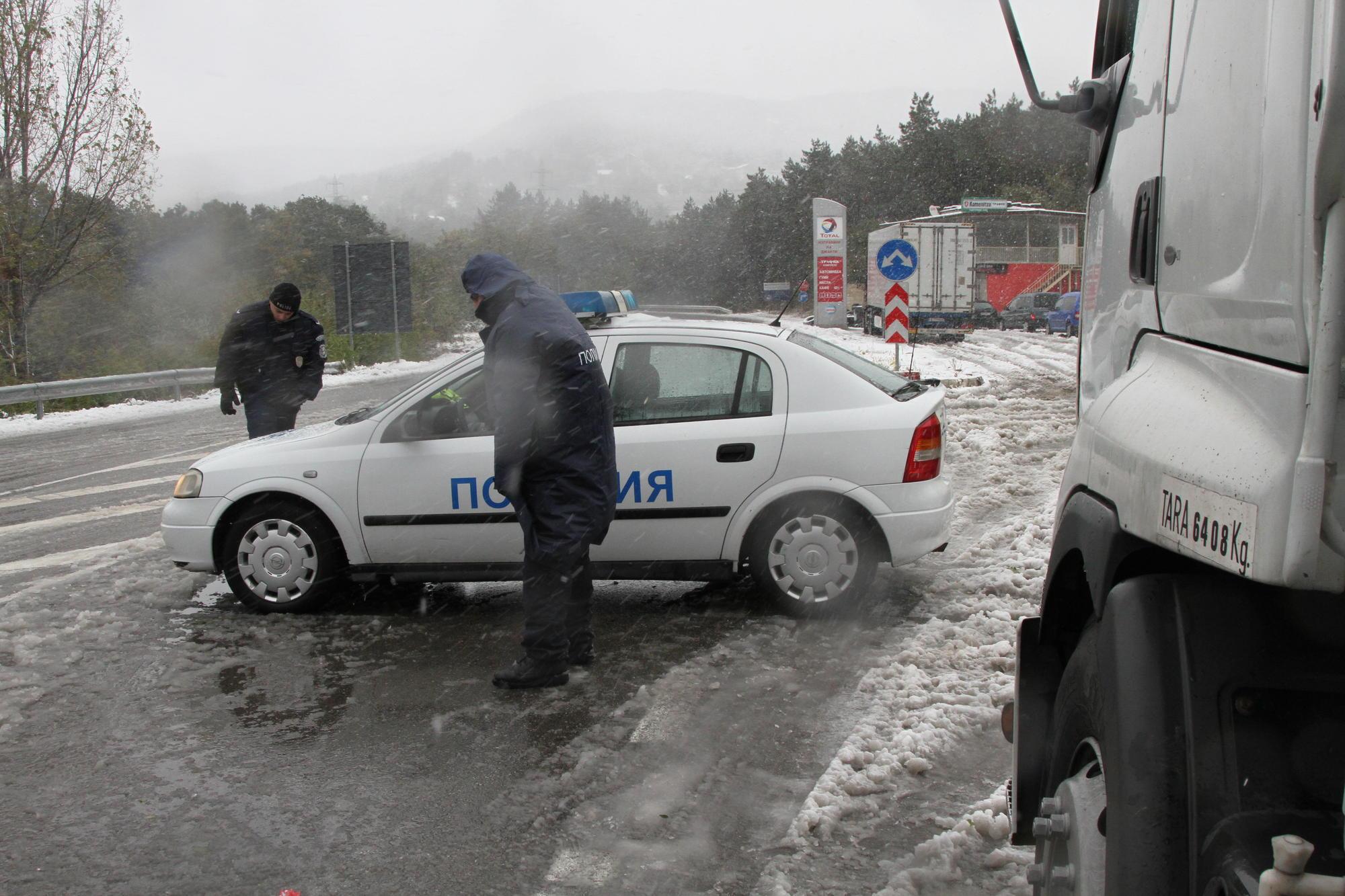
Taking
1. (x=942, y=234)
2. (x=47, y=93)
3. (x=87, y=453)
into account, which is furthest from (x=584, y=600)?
(x=942, y=234)

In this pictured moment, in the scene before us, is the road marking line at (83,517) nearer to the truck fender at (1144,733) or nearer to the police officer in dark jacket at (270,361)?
the police officer in dark jacket at (270,361)

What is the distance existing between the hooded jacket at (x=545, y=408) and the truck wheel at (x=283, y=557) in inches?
69.6

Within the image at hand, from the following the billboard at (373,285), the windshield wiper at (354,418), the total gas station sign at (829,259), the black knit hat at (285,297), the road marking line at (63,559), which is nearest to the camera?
the windshield wiper at (354,418)

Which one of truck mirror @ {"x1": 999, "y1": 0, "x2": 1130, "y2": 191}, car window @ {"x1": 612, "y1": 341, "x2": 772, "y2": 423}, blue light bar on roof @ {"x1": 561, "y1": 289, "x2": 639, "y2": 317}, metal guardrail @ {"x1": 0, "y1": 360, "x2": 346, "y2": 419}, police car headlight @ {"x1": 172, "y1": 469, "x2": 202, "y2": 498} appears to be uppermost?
truck mirror @ {"x1": 999, "y1": 0, "x2": 1130, "y2": 191}

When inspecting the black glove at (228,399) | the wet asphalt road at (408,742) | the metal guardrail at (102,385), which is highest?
the black glove at (228,399)

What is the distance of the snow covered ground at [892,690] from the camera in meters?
3.44

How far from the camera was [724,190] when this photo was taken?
99.1m

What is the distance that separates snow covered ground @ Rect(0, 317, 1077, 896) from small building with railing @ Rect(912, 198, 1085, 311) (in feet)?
124

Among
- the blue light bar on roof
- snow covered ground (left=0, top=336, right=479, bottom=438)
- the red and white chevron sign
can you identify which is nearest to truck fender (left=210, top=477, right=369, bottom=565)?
the blue light bar on roof

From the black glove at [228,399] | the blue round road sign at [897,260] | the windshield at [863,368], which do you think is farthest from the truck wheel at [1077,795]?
the blue round road sign at [897,260]

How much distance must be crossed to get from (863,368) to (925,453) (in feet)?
2.29

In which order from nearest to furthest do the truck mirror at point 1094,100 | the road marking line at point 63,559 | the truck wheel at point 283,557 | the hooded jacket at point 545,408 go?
the truck mirror at point 1094,100, the hooded jacket at point 545,408, the truck wheel at point 283,557, the road marking line at point 63,559

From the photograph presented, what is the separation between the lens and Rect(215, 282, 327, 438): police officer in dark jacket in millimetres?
8172

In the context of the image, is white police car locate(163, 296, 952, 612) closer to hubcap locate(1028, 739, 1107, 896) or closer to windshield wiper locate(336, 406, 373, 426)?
windshield wiper locate(336, 406, 373, 426)
